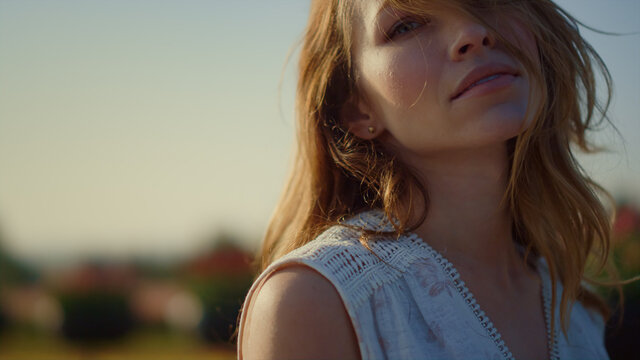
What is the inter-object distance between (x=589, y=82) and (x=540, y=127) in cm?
36

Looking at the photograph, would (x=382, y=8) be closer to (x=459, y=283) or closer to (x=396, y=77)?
(x=396, y=77)

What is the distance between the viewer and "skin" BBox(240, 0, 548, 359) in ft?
5.16

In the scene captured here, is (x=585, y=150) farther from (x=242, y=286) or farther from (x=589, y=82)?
(x=242, y=286)

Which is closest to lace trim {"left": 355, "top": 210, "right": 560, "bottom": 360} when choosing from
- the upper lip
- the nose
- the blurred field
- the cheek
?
the cheek

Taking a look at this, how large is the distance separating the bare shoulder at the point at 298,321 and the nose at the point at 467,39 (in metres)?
0.95

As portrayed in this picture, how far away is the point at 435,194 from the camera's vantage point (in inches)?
86.9

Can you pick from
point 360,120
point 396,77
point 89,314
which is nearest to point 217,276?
point 89,314

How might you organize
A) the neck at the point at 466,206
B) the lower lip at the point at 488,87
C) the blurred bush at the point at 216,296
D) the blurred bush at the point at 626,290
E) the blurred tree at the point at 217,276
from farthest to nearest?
the blurred tree at the point at 217,276 < the blurred bush at the point at 216,296 < the blurred bush at the point at 626,290 < the neck at the point at 466,206 < the lower lip at the point at 488,87

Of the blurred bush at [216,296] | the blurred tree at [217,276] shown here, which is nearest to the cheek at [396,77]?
the blurred bush at [216,296]

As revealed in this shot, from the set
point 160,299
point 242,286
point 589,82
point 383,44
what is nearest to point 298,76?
point 383,44

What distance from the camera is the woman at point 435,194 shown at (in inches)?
65.9

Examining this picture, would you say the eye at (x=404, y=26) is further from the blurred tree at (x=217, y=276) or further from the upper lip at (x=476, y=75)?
the blurred tree at (x=217, y=276)

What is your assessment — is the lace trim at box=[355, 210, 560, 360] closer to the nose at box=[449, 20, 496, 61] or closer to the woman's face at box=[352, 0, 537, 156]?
the woman's face at box=[352, 0, 537, 156]

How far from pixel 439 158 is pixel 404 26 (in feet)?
1.79
